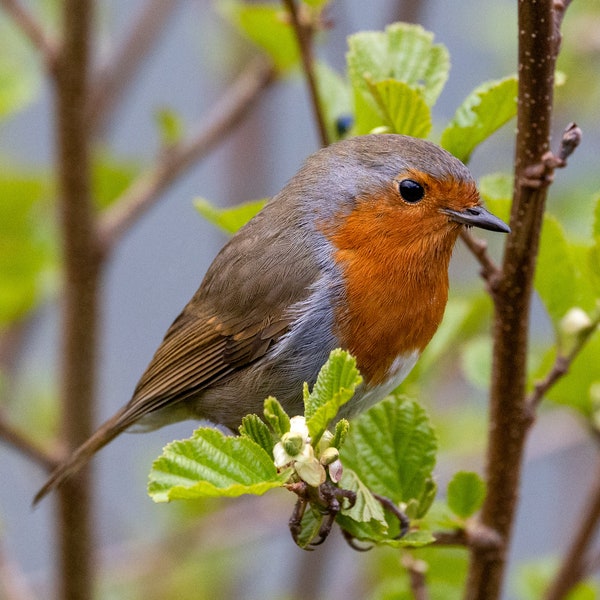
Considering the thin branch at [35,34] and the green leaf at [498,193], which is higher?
the thin branch at [35,34]

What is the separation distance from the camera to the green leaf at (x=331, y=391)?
1.49 metres

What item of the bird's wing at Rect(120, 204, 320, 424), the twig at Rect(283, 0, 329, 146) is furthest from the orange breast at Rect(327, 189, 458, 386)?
the twig at Rect(283, 0, 329, 146)

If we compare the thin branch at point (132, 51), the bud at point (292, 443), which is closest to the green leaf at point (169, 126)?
the thin branch at point (132, 51)

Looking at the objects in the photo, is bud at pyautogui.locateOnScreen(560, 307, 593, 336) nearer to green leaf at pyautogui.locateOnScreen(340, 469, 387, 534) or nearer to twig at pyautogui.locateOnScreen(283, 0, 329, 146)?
green leaf at pyautogui.locateOnScreen(340, 469, 387, 534)

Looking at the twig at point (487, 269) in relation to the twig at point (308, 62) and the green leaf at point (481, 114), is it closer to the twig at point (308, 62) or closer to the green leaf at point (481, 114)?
the green leaf at point (481, 114)

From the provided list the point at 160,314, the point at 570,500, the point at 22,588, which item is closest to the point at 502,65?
the point at 570,500

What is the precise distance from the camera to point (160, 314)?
7.27 m

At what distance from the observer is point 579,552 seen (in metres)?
2.26

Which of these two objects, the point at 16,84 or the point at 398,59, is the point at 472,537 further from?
the point at 16,84

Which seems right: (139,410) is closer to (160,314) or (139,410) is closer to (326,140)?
(326,140)

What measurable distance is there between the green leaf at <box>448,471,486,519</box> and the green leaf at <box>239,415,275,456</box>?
51 centimetres

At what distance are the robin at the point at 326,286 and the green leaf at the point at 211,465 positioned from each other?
2.37 feet

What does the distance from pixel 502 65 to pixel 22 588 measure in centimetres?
294

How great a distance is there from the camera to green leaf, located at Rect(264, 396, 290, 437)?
5.00 feet
